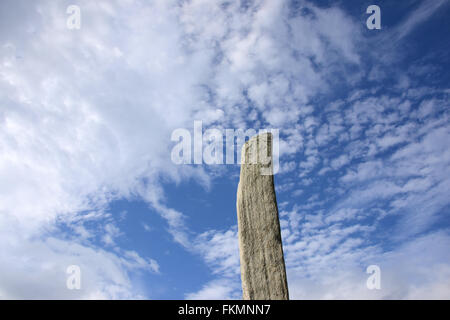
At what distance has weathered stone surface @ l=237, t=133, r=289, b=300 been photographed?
4.53m

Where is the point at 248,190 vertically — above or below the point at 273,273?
above

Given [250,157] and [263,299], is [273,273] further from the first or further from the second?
[250,157]

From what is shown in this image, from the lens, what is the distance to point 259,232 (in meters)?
4.82

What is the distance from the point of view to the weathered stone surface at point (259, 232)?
14.9ft
